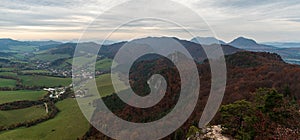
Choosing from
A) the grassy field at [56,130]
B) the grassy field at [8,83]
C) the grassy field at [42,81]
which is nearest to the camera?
the grassy field at [56,130]

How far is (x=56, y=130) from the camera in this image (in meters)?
49.6

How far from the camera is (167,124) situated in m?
21.8

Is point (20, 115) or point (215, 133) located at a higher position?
point (215, 133)

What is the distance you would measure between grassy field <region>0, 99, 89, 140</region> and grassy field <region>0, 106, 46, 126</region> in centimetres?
561

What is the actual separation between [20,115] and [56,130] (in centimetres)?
1948

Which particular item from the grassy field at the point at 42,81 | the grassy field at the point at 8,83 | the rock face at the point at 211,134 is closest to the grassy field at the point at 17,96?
the grassy field at the point at 8,83

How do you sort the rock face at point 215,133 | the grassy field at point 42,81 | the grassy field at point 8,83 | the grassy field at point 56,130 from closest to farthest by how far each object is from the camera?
1. the rock face at point 215,133
2. the grassy field at point 56,130
3. the grassy field at point 8,83
4. the grassy field at point 42,81

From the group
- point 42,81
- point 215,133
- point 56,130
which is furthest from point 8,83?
point 215,133

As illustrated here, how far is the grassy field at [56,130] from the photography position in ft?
153

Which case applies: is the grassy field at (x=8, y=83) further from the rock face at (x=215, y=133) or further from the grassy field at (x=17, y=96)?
the rock face at (x=215, y=133)

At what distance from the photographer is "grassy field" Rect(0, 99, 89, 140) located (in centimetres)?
4667

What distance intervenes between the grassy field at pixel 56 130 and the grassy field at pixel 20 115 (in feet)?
18.4

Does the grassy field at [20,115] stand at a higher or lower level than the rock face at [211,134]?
lower

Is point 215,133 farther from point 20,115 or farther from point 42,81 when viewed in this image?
point 42,81
